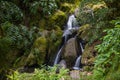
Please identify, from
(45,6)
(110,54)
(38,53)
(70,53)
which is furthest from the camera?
(45,6)

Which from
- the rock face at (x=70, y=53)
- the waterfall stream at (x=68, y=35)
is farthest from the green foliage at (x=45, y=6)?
the rock face at (x=70, y=53)

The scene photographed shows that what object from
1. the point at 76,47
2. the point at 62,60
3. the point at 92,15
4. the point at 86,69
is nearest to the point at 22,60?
the point at 62,60

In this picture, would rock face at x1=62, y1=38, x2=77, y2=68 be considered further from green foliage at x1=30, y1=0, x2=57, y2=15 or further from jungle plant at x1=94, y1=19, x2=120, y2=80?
jungle plant at x1=94, y1=19, x2=120, y2=80

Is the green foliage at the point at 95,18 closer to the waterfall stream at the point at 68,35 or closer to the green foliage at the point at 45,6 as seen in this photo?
the waterfall stream at the point at 68,35

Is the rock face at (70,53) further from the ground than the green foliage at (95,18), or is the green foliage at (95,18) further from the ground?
the green foliage at (95,18)

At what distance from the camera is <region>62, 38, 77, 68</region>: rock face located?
923cm

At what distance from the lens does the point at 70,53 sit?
30.9ft

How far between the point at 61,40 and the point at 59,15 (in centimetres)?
172

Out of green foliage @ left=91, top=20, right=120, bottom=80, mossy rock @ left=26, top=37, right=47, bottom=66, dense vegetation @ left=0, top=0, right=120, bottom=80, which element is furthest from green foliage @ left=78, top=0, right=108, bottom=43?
mossy rock @ left=26, top=37, right=47, bottom=66

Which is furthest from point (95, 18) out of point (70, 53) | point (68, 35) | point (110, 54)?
point (68, 35)

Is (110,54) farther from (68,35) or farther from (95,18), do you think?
(68,35)

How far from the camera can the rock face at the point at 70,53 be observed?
9230 mm

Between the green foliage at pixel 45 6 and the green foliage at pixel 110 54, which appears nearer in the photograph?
the green foliage at pixel 110 54

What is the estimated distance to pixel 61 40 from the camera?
10.5 m
